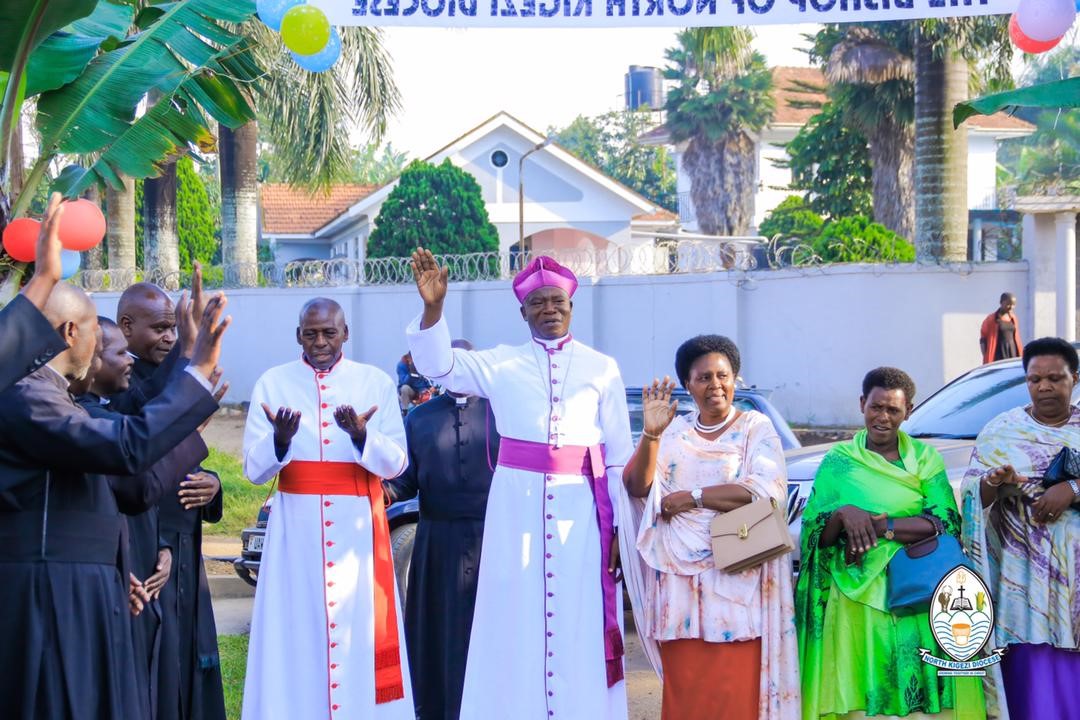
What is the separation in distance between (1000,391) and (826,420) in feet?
37.4

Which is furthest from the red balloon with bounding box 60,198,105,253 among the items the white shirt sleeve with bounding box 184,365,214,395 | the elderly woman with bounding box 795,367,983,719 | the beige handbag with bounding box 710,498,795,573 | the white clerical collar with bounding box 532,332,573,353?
the elderly woman with bounding box 795,367,983,719

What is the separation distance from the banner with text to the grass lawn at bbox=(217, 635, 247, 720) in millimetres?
3762

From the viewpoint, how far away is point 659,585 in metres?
6.04

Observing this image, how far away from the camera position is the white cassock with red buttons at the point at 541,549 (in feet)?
19.9

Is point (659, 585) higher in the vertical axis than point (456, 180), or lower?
lower

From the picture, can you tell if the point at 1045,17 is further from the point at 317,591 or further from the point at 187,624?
the point at 187,624

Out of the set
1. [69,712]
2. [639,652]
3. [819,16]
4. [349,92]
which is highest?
[349,92]

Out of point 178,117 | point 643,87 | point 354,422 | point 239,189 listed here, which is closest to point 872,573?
point 354,422

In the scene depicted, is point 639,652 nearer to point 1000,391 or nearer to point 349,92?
point 1000,391

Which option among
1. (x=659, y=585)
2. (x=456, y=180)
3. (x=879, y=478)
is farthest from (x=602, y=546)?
(x=456, y=180)

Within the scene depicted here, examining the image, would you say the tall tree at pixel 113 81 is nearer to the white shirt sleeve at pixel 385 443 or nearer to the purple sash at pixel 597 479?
the white shirt sleeve at pixel 385 443

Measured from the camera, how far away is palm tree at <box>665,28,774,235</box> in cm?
4538

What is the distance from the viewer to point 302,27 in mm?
6355

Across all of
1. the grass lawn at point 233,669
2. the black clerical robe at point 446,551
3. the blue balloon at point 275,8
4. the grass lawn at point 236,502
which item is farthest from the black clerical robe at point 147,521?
the grass lawn at point 236,502
